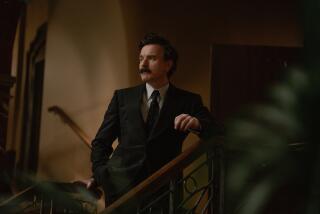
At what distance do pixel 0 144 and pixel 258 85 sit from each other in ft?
9.28

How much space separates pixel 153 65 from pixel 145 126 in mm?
313

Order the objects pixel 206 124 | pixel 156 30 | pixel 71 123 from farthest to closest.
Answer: pixel 71 123
pixel 156 30
pixel 206 124

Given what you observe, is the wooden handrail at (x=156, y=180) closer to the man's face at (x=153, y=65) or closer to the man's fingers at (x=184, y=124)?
the man's fingers at (x=184, y=124)

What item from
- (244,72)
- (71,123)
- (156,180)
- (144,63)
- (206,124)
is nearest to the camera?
(156,180)

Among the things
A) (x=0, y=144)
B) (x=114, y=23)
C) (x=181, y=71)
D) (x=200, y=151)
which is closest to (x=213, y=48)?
(x=181, y=71)

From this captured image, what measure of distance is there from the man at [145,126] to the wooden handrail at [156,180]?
0.47 ft

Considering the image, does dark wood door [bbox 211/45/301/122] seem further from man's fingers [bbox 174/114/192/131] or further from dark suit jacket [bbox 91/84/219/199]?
man's fingers [bbox 174/114/192/131]

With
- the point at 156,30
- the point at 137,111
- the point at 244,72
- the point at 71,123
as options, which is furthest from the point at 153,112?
the point at 71,123

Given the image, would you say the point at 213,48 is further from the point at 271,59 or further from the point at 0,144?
the point at 0,144

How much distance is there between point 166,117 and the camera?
2125 millimetres

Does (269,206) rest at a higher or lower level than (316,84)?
lower

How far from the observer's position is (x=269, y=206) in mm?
2361

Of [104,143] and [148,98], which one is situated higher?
[148,98]

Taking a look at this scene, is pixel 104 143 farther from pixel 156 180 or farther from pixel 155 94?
pixel 156 180
